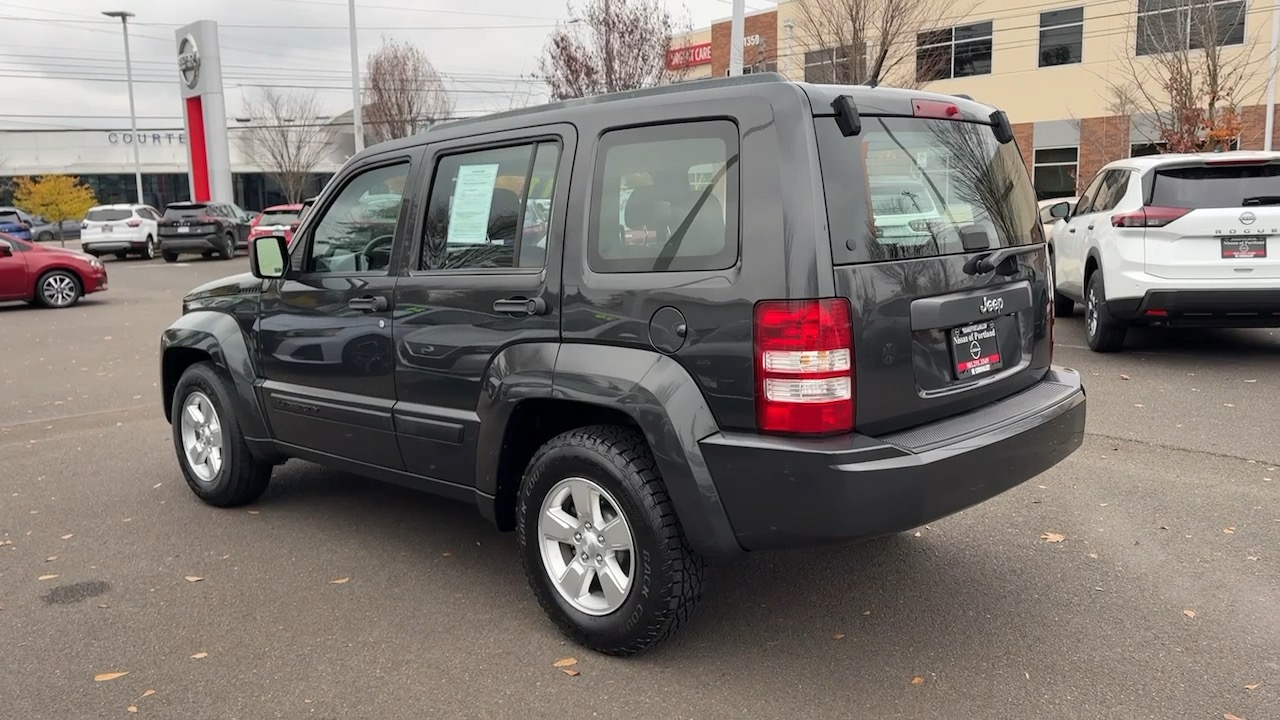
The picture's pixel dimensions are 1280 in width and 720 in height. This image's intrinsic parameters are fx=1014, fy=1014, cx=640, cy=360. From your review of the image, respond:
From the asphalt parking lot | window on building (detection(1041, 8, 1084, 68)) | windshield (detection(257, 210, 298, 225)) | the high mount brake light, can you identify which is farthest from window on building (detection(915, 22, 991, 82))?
the high mount brake light

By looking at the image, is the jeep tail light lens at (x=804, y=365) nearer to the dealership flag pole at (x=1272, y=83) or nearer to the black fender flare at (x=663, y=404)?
the black fender flare at (x=663, y=404)

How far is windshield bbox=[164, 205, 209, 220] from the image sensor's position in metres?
26.5

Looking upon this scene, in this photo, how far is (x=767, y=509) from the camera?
3.14 meters

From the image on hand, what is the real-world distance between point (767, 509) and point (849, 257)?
822mm

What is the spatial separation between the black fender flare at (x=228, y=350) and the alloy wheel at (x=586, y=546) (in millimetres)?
2074

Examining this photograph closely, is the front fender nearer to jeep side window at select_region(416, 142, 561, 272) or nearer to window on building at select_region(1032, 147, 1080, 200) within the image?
jeep side window at select_region(416, 142, 561, 272)

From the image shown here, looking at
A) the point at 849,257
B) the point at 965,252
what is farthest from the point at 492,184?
the point at 965,252

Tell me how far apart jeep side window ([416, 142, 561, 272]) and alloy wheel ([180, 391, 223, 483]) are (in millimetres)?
1975

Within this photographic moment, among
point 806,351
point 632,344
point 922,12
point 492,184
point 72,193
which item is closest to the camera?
point 806,351

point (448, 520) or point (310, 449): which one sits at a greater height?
point (310, 449)

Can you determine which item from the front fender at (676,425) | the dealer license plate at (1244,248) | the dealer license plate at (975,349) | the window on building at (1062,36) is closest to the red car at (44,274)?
the front fender at (676,425)

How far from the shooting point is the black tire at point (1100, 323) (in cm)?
884

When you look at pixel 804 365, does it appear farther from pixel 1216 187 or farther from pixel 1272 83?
pixel 1272 83

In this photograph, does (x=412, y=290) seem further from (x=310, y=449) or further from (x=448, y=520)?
(x=448, y=520)
